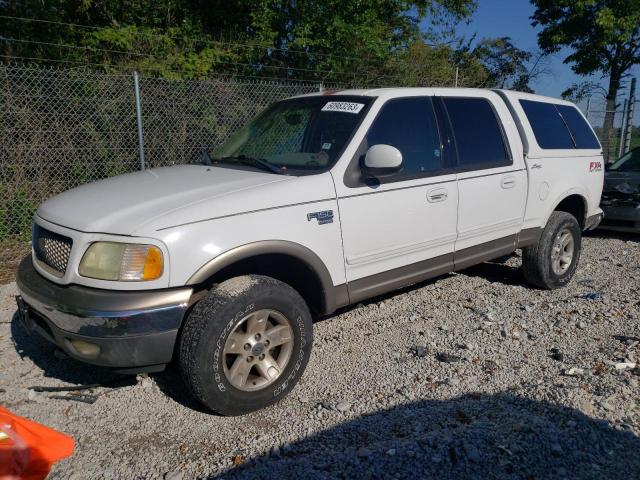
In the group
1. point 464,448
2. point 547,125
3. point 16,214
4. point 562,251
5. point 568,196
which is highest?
point 547,125

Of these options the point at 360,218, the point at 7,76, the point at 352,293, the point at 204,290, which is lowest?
the point at 352,293

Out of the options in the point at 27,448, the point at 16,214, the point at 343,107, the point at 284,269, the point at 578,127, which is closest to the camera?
the point at 27,448

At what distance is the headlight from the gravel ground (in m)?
0.95

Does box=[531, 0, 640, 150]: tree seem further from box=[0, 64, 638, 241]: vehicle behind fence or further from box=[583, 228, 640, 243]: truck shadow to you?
box=[0, 64, 638, 241]: vehicle behind fence

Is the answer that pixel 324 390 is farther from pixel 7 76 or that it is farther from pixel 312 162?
pixel 7 76

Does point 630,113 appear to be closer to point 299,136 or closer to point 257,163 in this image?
point 299,136

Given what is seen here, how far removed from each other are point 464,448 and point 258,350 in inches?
49.1

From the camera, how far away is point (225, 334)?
287 centimetres

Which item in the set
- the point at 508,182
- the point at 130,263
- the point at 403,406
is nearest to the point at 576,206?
the point at 508,182

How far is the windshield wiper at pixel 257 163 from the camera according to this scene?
3469 millimetres

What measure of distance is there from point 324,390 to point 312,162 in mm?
1519

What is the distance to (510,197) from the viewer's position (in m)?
4.64

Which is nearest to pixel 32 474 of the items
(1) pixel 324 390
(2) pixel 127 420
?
(2) pixel 127 420

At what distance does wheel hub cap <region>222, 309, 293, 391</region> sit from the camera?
9.82ft
